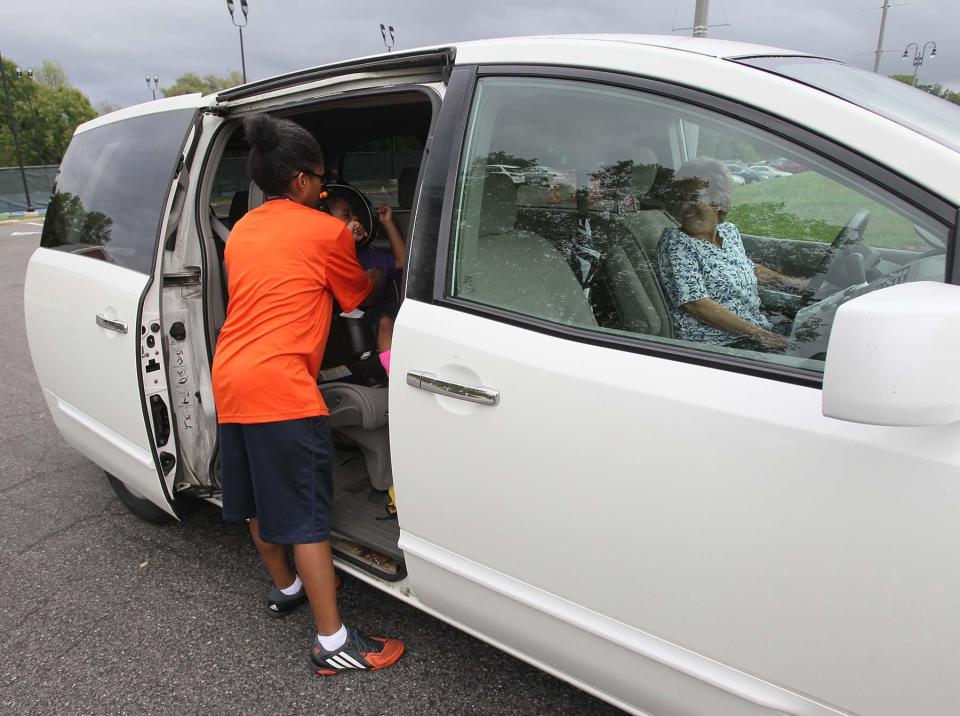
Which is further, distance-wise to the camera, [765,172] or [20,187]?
[20,187]

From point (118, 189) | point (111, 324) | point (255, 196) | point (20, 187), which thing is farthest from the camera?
point (20, 187)

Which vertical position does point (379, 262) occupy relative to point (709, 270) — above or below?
below

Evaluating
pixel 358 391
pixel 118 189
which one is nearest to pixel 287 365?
pixel 358 391

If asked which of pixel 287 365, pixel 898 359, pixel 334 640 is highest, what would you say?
pixel 898 359

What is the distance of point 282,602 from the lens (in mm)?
2395

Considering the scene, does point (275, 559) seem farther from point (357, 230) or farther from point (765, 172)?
point (765, 172)

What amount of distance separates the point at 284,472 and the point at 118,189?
1.51 meters

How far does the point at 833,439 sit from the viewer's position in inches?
45.9

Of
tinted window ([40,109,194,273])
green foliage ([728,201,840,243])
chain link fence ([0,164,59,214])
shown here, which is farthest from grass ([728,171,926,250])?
chain link fence ([0,164,59,214])

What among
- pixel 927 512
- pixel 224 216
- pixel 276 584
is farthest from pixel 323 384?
pixel 927 512

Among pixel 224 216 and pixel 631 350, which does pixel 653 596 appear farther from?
pixel 224 216

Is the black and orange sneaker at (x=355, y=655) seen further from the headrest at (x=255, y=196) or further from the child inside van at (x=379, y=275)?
the headrest at (x=255, y=196)

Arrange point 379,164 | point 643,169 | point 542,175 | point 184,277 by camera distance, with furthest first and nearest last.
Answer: point 379,164
point 184,277
point 542,175
point 643,169

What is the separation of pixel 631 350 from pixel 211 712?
5.57ft
